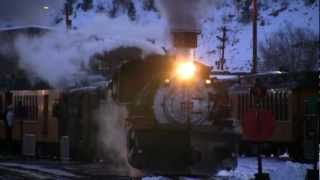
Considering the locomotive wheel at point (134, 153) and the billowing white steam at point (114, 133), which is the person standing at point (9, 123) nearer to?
the billowing white steam at point (114, 133)

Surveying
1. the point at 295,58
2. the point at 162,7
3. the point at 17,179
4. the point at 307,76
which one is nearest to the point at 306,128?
the point at 307,76

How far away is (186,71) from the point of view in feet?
45.4

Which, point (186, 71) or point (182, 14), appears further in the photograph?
point (182, 14)

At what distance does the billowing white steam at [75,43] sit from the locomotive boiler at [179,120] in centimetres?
502

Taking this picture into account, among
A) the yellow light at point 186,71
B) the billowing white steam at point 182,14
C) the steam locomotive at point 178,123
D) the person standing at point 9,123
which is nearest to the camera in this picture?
the steam locomotive at point 178,123

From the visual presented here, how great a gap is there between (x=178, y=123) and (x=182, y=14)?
2.31 m

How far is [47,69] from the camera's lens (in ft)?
67.5

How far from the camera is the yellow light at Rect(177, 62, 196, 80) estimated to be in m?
13.8

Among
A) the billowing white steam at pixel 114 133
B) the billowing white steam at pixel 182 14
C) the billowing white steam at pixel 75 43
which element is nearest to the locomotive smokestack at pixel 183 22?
the billowing white steam at pixel 182 14

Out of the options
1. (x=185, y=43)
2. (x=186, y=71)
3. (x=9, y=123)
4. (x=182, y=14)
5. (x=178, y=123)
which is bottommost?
(x=9, y=123)

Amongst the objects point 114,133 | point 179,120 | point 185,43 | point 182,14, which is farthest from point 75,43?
point 179,120

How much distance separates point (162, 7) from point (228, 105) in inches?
96.4

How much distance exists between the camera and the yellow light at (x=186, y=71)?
45.2 feet

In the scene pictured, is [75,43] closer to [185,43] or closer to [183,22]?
[183,22]
